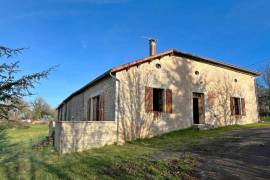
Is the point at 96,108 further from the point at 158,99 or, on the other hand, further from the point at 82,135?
the point at 82,135

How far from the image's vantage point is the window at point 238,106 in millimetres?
17611

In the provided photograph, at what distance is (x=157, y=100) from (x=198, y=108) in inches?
130

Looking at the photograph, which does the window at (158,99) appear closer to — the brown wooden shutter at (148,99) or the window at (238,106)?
the brown wooden shutter at (148,99)

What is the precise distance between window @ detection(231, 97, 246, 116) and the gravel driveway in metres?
8.28

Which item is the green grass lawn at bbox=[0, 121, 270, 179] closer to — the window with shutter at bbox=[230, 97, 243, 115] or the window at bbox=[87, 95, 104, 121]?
the window at bbox=[87, 95, 104, 121]

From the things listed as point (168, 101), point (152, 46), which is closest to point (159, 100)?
point (168, 101)

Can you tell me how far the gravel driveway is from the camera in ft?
19.6

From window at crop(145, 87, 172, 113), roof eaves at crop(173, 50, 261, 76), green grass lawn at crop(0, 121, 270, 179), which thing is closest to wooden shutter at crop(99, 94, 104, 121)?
window at crop(145, 87, 172, 113)

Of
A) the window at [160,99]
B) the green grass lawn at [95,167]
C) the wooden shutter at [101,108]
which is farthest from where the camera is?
the wooden shutter at [101,108]

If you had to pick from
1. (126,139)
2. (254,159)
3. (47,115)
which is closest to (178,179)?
(254,159)

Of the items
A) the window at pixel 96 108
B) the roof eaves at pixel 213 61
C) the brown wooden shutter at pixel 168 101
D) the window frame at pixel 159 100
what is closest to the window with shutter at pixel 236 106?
the roof eaves at pixel 213 61

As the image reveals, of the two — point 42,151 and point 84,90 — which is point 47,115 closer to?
point 84,90

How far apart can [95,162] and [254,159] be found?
15.7 feet

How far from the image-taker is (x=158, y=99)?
46.8 ft
